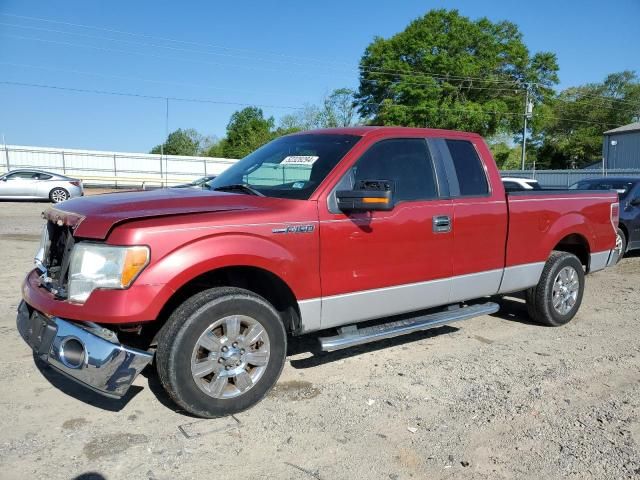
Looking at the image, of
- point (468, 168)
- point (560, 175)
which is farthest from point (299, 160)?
point (560, 175)

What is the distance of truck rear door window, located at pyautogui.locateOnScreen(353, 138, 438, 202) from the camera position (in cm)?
423

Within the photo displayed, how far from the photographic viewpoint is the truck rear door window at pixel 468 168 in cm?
480

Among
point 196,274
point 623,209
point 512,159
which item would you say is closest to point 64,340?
point 196,274

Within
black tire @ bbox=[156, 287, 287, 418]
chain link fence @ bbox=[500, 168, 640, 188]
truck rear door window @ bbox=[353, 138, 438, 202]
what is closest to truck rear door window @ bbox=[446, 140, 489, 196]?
truck rear door window @ bbox=[353, 138, 438, 202]

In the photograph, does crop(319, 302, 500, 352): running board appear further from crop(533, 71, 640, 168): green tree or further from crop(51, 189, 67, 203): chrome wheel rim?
crop(533, 71, 640, 168): green tree

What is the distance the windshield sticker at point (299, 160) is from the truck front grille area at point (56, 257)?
1.79 meters

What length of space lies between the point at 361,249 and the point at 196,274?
129cm

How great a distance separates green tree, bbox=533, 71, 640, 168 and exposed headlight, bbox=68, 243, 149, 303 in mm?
64758

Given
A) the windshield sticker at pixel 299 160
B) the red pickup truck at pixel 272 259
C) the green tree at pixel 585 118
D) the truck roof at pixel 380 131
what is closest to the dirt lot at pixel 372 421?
the red pickup truck at pixel 272 259

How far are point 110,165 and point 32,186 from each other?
18659 millimetres

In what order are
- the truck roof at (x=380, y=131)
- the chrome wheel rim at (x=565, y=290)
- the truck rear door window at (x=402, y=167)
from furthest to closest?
the chrome wheel rim at (x=565, y=290) < the truck roof at (x=380, y=131) < the truck rear door window at (x=402, y=167)

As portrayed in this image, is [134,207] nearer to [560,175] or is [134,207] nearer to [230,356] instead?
[230,356]

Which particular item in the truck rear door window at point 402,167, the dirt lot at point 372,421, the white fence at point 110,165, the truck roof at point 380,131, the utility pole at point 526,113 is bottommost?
the dirt lot at point 372,421

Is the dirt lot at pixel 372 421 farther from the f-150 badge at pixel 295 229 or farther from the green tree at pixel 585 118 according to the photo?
the green tree at pixel 585 118
